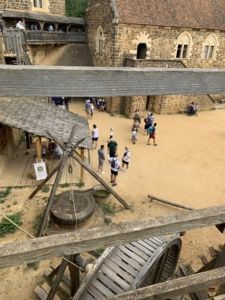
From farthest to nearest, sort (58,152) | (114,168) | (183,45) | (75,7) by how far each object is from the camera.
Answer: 1. (75,7)
2. (183,45)
3. (58,152)
4. (114,168)

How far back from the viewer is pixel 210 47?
21188 millimetres

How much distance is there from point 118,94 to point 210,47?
71.9ft

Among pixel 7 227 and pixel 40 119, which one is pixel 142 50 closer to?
pixel 40 119

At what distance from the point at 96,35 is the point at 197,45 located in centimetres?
797

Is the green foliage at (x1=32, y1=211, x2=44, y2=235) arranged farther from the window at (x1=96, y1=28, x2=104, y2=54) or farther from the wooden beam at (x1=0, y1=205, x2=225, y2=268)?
the window at (x1=96, y1=28, x2=104, y2=54)

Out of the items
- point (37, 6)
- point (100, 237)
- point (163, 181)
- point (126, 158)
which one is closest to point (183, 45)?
point (37, 6)

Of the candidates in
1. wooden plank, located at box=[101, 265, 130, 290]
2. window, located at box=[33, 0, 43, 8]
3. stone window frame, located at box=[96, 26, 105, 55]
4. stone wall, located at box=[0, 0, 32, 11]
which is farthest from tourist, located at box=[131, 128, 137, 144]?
window, located at box=[33, 0, 43, 8]

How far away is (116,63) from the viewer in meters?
18.5

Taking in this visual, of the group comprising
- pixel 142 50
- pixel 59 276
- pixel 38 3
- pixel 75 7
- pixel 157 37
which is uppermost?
pixel 75 7

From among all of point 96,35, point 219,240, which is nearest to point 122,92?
point 219,240

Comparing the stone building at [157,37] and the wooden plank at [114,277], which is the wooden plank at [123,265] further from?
the stone building at [157,37]

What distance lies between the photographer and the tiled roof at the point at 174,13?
1778 cm

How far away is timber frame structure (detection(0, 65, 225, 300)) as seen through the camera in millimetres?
1729

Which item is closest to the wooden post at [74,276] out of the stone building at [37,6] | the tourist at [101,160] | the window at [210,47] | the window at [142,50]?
the tourist at [101,160]
